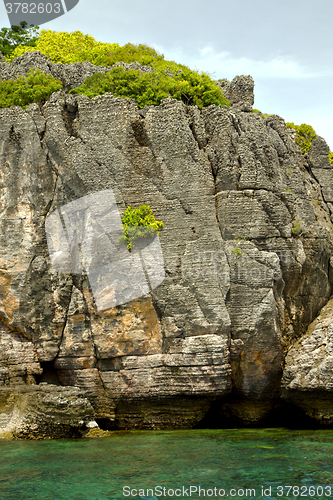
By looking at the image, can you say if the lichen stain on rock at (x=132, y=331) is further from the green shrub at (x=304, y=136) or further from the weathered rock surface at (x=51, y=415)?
the green shrub at (x=304, y=136)

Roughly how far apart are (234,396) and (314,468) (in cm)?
497

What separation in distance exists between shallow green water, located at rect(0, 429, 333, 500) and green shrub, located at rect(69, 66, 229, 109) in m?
9.68

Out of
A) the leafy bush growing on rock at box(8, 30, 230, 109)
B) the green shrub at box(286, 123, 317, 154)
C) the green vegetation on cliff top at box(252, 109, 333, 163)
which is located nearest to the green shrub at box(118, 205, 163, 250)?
the leafy bush growing on rock at box(8, 30, 230, 109)

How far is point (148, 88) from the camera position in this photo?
1390 cm

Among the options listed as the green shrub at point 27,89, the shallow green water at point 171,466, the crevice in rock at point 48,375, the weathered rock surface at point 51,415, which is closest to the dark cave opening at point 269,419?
the shallow green water at point 171,466

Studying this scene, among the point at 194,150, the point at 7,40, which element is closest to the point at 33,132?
the point at 194,150

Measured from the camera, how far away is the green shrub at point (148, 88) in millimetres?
13906

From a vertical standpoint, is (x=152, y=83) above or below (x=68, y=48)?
below

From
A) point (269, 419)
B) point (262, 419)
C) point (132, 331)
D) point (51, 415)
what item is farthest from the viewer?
point (269, 419)

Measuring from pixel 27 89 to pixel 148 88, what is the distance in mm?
3887

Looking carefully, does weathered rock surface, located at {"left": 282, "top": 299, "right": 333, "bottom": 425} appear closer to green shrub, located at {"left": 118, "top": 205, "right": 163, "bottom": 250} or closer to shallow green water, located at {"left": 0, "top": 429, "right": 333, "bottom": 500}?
shallow green water, located at {"left": 0, "top": 429, "right": 333, "bottom": 500}

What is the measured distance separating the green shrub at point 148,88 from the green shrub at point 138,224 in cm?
343

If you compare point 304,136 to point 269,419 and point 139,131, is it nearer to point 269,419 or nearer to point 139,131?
point 139,131

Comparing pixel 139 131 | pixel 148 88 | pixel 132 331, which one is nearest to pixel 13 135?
pixel 139 131
